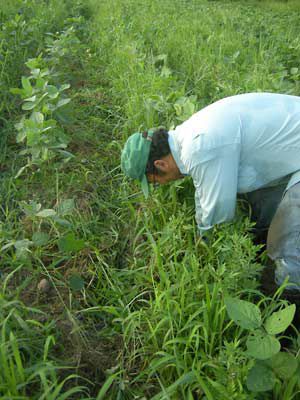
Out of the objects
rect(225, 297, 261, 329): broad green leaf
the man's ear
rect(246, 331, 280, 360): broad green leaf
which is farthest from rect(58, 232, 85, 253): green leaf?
rect(246, 331, 280, 360): broad green leaf

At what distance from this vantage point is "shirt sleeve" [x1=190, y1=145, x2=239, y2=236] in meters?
1.83

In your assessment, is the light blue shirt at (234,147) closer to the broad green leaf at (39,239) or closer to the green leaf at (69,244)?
the green leaf at (69,244)

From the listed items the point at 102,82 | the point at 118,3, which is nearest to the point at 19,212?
the point at 102,82

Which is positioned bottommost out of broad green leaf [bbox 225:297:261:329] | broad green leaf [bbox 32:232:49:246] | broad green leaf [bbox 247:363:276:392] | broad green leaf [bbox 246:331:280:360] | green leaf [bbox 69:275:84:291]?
green leaf [bbox 69:275:84:291]

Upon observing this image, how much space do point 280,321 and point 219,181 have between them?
74 cm

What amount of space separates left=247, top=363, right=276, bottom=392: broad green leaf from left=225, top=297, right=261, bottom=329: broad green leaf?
148 mm

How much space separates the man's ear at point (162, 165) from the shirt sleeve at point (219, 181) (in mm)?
177

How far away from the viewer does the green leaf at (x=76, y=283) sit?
1.94 metres

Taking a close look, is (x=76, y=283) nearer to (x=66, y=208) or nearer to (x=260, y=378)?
(x=66, y=208)

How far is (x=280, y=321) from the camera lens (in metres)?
1.31

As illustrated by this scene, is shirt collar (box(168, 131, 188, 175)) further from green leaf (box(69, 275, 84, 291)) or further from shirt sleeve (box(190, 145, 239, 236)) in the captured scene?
green leaf (box(69, 275, 84, 291))

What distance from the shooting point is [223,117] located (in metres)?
1.87

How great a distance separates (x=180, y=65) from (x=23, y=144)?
6.09 feet

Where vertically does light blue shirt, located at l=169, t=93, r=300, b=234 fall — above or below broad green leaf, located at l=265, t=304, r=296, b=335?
above
